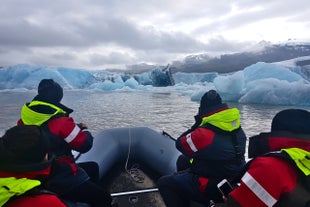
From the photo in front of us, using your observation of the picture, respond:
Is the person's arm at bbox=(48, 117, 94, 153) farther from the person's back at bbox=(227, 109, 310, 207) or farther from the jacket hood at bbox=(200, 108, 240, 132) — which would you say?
the person's back at bbox=(227, 109, 310, 207)

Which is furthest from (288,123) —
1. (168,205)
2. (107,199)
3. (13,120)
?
(13,120)

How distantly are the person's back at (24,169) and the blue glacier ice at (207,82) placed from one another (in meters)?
15.3

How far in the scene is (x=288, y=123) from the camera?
4.49 feet

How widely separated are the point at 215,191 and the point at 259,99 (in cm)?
1523

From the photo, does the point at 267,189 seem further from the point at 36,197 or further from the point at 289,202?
the point at 36,197

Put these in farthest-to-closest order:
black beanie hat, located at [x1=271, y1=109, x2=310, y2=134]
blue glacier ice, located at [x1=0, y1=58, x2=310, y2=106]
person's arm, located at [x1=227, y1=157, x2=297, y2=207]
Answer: blue glacier ice, located at [x1=0, y1=58, x2=310, y2=106], black beanie hat, located at [x1=271, y1=109, x2=310, y2=134], person's arm, located at [x1=227, y1=157, x2=297, y2=207]

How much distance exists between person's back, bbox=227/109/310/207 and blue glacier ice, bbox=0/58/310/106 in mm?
14671

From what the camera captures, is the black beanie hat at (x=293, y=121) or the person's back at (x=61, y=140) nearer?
the black beanie hat at (x=293, y=121)

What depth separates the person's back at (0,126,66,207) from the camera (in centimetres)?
107

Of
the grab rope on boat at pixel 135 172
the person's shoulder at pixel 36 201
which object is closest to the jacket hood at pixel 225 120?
the person's shoulder at pixel 36 201

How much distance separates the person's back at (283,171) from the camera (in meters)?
1.21

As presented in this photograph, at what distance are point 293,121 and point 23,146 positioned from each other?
110 cm

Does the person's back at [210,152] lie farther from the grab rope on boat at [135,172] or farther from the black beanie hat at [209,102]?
the grab rope on boat at [135,172]

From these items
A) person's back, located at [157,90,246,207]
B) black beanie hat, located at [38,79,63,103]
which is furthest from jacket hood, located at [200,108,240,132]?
black beanie hat, located at [38,79,63,103]
